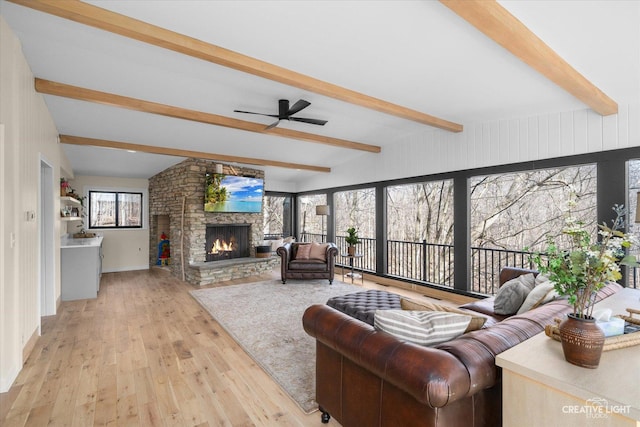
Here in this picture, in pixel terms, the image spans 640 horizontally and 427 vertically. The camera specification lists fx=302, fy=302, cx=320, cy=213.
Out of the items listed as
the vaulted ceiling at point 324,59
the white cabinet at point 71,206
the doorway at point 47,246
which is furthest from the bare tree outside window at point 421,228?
the white cabinet at point 71,206

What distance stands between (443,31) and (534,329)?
2351mm

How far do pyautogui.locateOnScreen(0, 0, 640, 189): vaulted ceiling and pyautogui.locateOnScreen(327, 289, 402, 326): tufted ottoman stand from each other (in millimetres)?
2335

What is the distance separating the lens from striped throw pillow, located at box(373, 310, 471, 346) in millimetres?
1605

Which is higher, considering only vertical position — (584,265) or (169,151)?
(169,151)

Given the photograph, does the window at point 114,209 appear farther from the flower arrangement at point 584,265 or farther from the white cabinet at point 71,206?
the flower arrangement at point 584,265

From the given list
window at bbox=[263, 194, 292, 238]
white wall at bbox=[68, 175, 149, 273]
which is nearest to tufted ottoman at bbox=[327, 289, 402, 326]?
window at bbox=[263, 194, 292, 238]

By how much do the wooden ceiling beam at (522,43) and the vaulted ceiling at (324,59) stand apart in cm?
1

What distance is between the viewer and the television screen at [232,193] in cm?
682

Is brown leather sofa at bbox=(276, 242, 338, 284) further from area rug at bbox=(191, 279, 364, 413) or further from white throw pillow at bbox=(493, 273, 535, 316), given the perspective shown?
white throw pillow at bbox=(493, 273, 535, 316)

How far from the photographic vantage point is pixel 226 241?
24.6ft

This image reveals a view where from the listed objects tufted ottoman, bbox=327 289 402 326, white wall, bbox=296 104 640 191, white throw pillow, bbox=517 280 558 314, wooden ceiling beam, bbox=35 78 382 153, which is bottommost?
tufted ottoman, bbox=327 289 402 326

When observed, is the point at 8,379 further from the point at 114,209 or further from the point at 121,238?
the point at 114,209

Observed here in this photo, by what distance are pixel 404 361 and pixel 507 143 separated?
13.5 ft

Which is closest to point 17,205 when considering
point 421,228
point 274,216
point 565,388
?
point 565,388
